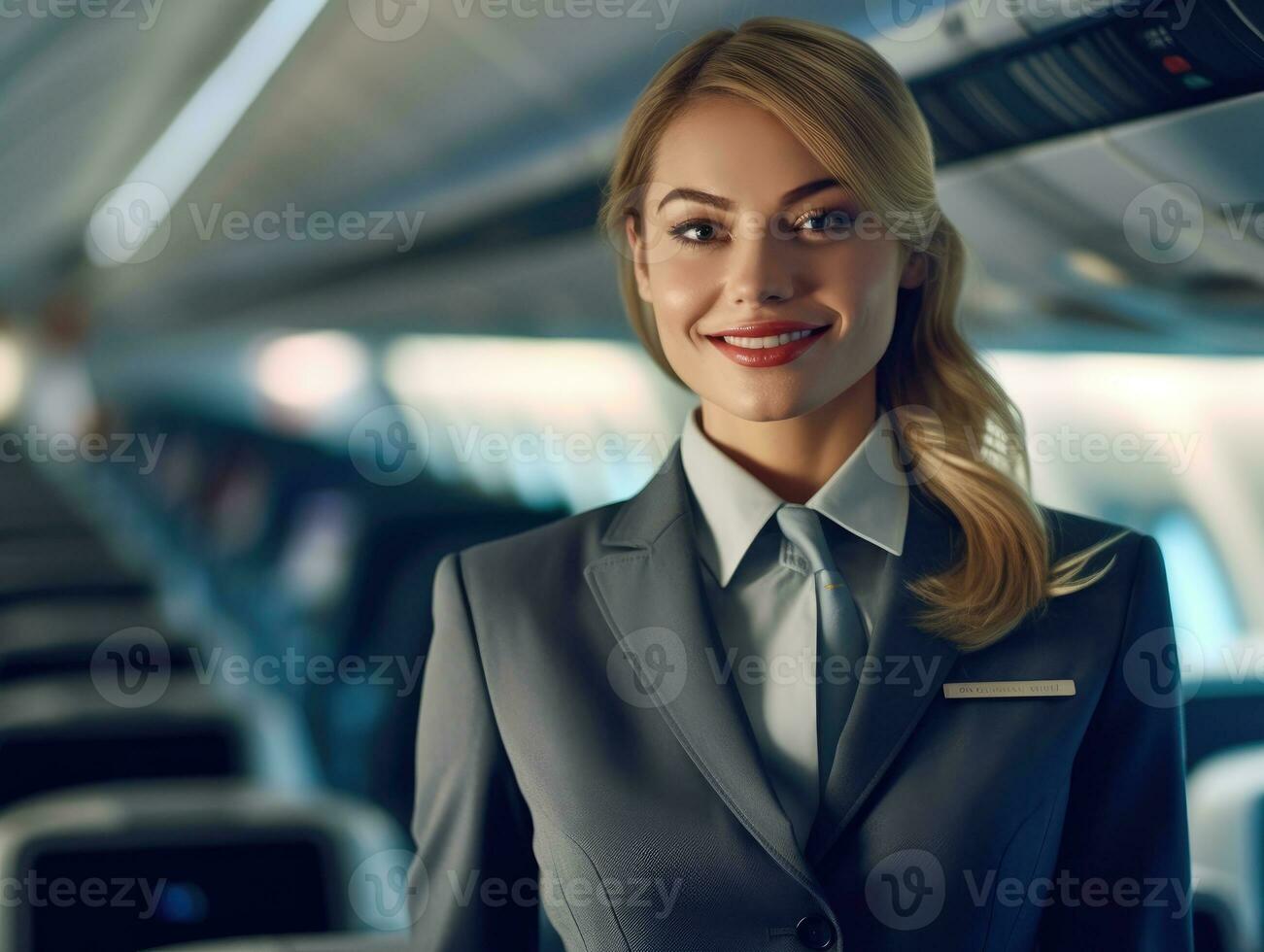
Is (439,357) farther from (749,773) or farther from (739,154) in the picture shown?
(749,773)

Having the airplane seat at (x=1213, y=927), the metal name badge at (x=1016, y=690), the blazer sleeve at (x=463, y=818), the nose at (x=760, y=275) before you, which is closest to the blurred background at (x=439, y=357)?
the airplane seat at (x=1213, y=927)

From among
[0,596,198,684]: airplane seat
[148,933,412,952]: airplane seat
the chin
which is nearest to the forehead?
the chin

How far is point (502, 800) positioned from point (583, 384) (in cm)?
335

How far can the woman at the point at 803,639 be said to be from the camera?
1622mm

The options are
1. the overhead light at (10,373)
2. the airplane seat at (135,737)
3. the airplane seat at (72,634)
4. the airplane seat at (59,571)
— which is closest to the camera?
the airplane seat at (135,737)

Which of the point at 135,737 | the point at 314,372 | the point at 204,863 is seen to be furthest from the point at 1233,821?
the point at 314,372

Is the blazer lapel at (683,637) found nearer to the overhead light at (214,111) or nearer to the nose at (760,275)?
the nose at (760,275)

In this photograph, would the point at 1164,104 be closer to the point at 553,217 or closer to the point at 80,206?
the point at 553,217

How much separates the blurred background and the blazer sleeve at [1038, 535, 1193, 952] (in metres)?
0.88

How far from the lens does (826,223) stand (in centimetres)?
167

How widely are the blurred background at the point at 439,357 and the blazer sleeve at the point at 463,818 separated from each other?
0.42 m

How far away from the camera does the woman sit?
1.62 m

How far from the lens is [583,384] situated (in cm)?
506

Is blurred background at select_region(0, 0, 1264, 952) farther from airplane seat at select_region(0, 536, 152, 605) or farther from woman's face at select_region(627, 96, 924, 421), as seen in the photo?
woman's face at select_region(627, 96, 924, 421)
